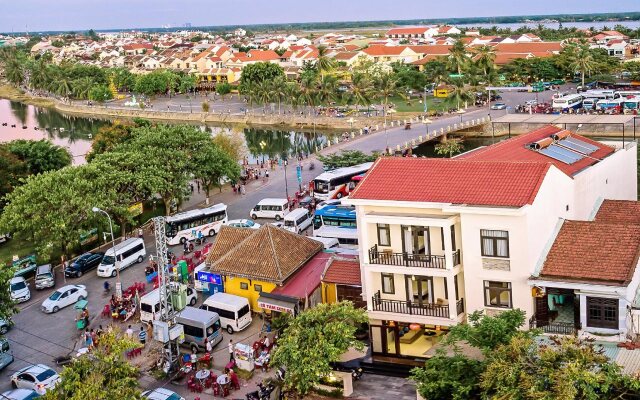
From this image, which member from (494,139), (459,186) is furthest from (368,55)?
(459,186)

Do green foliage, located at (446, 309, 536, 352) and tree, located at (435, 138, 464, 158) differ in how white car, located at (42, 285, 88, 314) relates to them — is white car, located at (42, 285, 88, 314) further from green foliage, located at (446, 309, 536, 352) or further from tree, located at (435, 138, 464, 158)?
tree, located at (435, 138, 464, 158)

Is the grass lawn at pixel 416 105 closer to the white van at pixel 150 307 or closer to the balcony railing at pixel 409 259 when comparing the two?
the white van at pixel 150 307

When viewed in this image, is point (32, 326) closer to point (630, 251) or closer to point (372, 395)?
point (372, 395)

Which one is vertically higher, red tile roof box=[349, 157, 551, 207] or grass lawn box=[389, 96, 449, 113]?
red tile roof box=[349, 157, 551, 207]

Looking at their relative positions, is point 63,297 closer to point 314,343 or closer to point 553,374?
point 314,343

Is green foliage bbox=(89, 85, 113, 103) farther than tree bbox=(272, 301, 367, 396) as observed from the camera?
Yes

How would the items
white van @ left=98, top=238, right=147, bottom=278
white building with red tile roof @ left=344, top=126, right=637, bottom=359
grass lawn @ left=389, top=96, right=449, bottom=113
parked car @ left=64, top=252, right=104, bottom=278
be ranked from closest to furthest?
white building with red tile roof @ left=344, top=126, right=637, bottom=359
white van @ left=98, top=238, right=147, bottom=278
parked car @ left=64, top=252, right=104, bottom=278
grass lawn @ left=389, top=96, right=449, bottom=113

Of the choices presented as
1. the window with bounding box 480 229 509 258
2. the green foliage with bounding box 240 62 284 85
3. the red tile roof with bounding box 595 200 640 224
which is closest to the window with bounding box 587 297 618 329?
the window with bounding box 480 229 509 258
